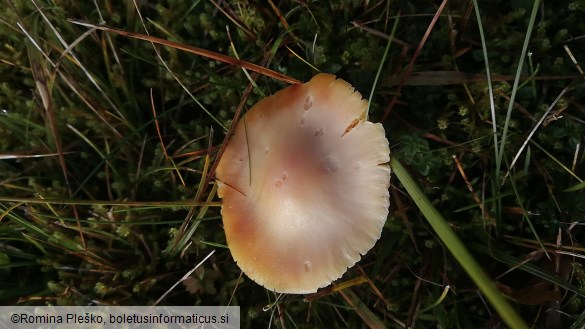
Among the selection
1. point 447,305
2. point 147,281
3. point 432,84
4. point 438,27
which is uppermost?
point 438,27

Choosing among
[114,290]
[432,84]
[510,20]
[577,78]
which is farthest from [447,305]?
[114,290]

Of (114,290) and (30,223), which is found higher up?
(30,223)

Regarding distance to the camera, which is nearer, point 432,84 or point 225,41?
point 432,84

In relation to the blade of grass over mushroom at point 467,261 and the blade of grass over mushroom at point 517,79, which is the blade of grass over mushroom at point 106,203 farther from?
the blade of grass over mushroom at point 517,79

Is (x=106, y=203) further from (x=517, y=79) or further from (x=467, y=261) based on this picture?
(x=517, y=79)

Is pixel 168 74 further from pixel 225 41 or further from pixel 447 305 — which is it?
pixel 447 305

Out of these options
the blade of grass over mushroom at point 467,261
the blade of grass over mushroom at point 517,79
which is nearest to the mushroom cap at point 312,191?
the blade of grass over mushroom at point 467,261
